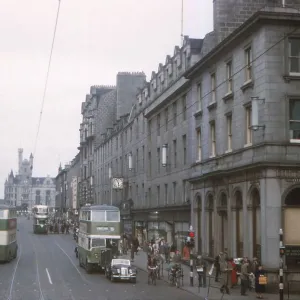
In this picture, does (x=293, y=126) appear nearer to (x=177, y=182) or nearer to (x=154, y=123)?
(x=177, y=182)

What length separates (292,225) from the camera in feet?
97.9

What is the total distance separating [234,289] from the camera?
31125mm

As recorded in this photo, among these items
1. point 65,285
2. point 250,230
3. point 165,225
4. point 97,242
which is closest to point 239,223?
point 250,230

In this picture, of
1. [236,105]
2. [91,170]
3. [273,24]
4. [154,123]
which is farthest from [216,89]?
[91,170]

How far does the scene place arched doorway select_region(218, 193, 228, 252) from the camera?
119 ft

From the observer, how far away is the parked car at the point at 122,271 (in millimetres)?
34125

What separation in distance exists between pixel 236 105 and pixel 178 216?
617 inches

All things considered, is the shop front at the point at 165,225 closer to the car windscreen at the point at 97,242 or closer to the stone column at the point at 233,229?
the car windscreen at the point at 97,242

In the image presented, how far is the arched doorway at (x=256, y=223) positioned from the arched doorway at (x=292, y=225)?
1.43 meters

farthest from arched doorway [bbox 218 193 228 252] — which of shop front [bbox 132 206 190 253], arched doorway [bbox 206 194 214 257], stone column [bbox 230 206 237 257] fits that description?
shop front [bbox 132 206 190 253]

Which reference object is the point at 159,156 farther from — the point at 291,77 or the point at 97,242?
the point at 291,77

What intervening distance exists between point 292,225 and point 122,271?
9.91 meters

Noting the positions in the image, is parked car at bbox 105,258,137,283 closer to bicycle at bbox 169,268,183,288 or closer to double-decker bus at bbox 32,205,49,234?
bicycle at bbox 169,268,183,288

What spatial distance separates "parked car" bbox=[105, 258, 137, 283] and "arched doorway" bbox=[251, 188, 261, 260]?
7.03m
